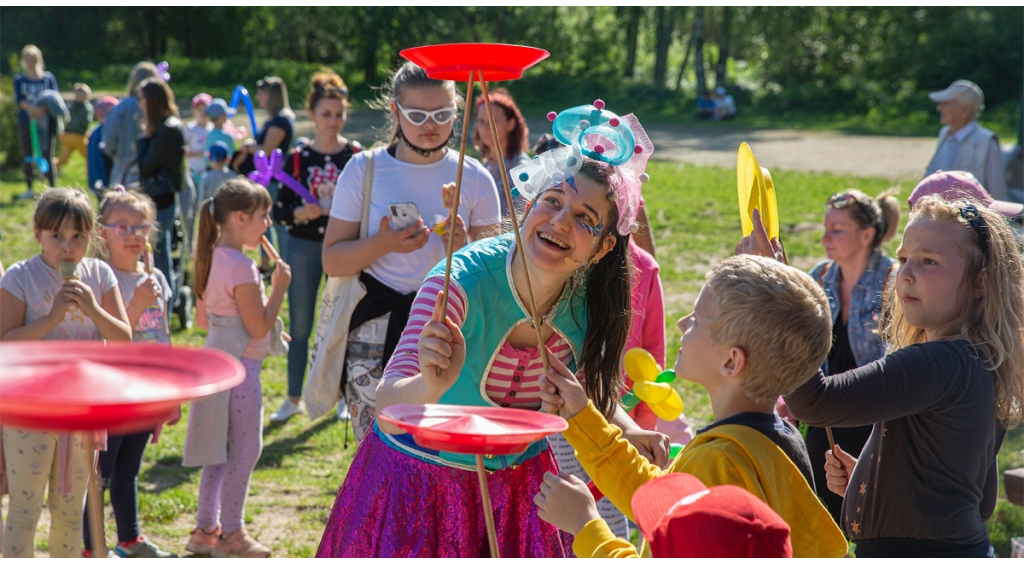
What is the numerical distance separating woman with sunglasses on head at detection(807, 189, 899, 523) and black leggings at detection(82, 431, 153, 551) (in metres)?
2.84

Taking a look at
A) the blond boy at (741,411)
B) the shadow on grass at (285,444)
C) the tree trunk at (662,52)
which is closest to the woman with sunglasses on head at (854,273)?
the blond boy at (741,411)

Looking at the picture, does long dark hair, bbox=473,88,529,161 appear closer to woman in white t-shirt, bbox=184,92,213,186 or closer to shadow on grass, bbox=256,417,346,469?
shadow on grass, bbox=256,417,346,469

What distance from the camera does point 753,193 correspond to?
240cm

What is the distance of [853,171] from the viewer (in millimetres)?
16188

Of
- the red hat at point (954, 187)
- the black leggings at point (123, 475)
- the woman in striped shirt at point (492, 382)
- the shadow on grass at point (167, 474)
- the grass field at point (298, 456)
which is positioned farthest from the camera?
the shadow on grass at point (167, 474)

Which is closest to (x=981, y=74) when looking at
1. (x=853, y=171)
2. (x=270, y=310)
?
(x=853, y=171)

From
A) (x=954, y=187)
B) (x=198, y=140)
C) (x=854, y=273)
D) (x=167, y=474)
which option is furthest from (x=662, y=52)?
(x=954, y=187)

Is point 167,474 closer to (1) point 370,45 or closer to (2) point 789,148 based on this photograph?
(2) point 789,148

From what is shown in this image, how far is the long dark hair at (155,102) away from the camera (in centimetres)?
657

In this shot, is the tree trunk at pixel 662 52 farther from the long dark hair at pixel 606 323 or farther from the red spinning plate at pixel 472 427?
the red spinning plate at pixel 472 427

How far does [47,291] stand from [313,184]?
2174 mm

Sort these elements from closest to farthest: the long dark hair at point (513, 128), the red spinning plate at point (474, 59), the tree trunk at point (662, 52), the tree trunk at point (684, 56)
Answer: the red spinning plate at point (474, 59)
the long dark hair at point (513, 128)
the tree trunk at point (662, 52)
the tree trunk at point (684, 56)

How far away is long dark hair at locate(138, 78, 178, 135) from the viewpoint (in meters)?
6.57

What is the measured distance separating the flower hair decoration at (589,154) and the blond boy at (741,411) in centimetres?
40
